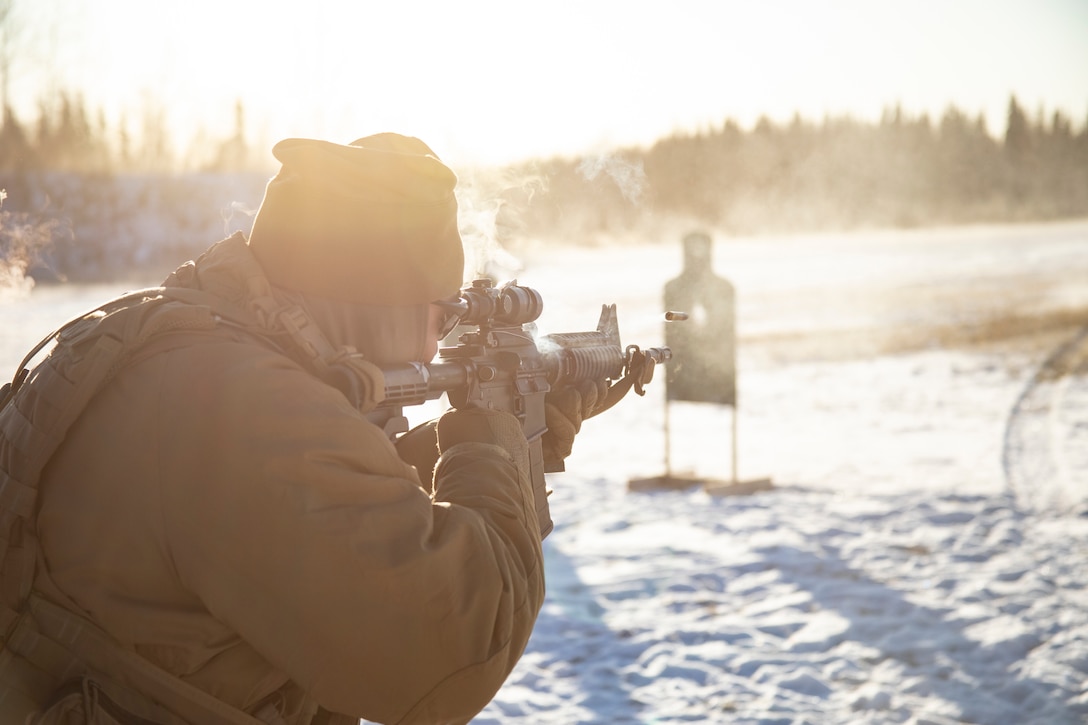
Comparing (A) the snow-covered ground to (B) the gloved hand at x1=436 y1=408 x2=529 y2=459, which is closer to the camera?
(B) the gloved hand at x1=436 y1=408 x2=529 y2=459


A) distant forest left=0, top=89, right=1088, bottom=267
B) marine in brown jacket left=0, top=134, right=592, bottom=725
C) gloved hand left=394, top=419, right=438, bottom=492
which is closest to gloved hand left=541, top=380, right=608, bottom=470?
gloved hand left=394, top=419, right=438, bottom=492

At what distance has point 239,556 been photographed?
4.70 feet

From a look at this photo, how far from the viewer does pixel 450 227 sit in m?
2.01

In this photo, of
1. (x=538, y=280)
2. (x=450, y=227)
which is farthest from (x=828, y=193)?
(x=450, y=227)

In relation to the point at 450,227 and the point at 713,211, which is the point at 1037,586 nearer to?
the point at 450,227

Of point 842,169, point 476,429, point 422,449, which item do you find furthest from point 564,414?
point 842,169

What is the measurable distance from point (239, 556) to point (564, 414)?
1.67m

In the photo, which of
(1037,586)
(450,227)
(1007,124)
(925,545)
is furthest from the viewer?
(1007,124)

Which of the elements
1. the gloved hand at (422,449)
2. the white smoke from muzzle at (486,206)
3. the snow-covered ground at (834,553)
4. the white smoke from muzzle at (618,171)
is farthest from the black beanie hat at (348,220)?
the white smoke from muzzle at (618,171)

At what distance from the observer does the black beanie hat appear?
1795 millimetres

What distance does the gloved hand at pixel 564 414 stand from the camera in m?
2.93

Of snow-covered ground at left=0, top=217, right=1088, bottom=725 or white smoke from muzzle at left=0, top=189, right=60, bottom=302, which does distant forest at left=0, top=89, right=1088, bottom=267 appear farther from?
white smoke from muzzle at left=0, top=189, right=60, bottom=302

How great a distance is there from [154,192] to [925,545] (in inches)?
741

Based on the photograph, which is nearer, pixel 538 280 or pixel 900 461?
pixel 900 461
